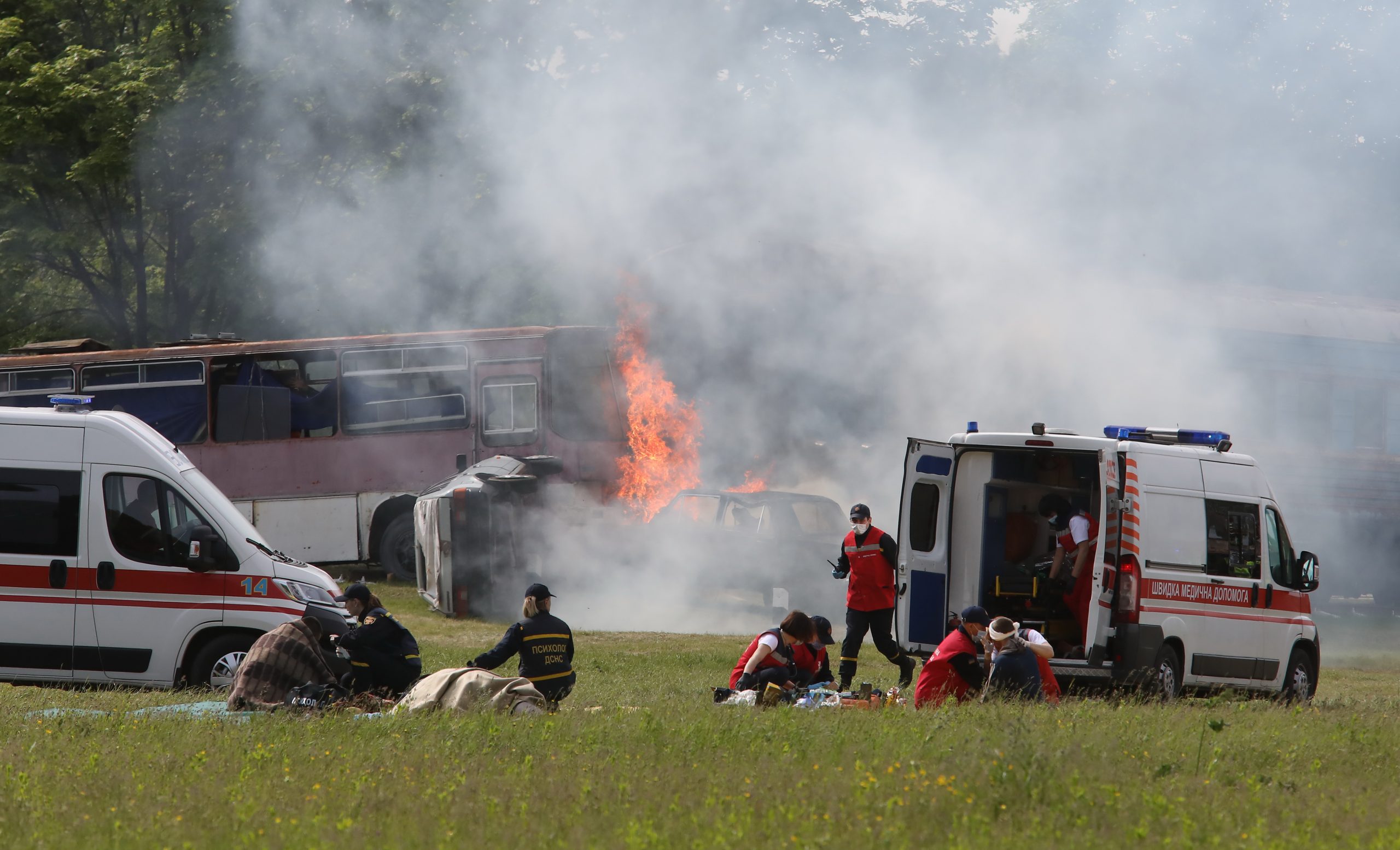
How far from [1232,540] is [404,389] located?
11563 millimetres

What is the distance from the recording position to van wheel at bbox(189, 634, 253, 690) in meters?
9.38

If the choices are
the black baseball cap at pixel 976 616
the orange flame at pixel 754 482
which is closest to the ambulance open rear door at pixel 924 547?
the black baseball cap at pixel 976 616

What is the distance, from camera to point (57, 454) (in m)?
9.30

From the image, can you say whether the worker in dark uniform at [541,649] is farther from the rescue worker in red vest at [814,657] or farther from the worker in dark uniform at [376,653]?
the rescue worker in red vest at [814,657]

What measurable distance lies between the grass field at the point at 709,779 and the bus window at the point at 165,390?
10482 mm

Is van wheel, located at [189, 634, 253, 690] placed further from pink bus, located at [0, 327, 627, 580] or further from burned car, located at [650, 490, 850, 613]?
pink bus, located at [0, 327, 627, 580]

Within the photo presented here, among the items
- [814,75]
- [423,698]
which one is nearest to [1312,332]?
[814,75]

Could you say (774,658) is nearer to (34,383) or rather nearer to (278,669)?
(278,669)

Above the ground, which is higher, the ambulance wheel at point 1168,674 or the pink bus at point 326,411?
the pink bus at point 326,411

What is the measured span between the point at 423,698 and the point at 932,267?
13453 mm

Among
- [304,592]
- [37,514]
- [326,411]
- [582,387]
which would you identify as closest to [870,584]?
[304,592]

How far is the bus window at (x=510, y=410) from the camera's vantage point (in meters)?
17.5

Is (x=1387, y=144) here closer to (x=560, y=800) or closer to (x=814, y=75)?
(x=814, y=75)

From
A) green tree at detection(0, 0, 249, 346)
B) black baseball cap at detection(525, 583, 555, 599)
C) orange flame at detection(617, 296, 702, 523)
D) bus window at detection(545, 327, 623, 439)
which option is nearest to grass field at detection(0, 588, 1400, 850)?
black baseball cap at detection(525, 583, 555, 599)
